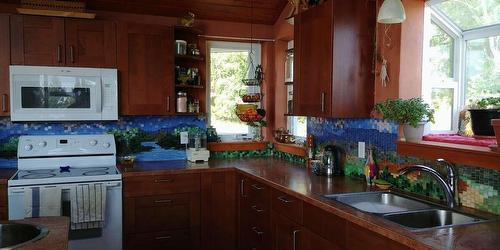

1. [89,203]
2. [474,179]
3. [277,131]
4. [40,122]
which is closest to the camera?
[474,179]

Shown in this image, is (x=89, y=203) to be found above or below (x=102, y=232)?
above

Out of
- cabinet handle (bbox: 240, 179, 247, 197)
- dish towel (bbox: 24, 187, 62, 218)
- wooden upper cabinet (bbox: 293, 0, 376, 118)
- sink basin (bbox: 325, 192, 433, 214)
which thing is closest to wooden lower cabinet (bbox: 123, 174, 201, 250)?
cabinet handle (bbox: 240, 179, 247, 197)

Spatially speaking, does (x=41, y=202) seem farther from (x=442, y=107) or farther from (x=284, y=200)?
(x=442, y=107)

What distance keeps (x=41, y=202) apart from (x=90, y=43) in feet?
4.09

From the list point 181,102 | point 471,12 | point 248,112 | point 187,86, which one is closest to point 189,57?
A: point 187,86

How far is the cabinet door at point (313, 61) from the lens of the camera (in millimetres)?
2654

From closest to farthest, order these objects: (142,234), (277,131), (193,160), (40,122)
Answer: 1. (142,234)
2. (40,122)
3. (193,160)
4. (277,131)

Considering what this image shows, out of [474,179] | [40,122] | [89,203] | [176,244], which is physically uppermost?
[40,122]

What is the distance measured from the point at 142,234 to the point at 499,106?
8.30 feet

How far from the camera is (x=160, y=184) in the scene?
3.21 meters

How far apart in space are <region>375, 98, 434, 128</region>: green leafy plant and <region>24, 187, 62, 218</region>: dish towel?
2.26 m

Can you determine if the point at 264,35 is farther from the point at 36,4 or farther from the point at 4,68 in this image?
the point at 4,68

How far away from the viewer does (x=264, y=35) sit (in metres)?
4.07

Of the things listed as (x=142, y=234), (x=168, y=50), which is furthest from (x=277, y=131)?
(x=142, y=234)
